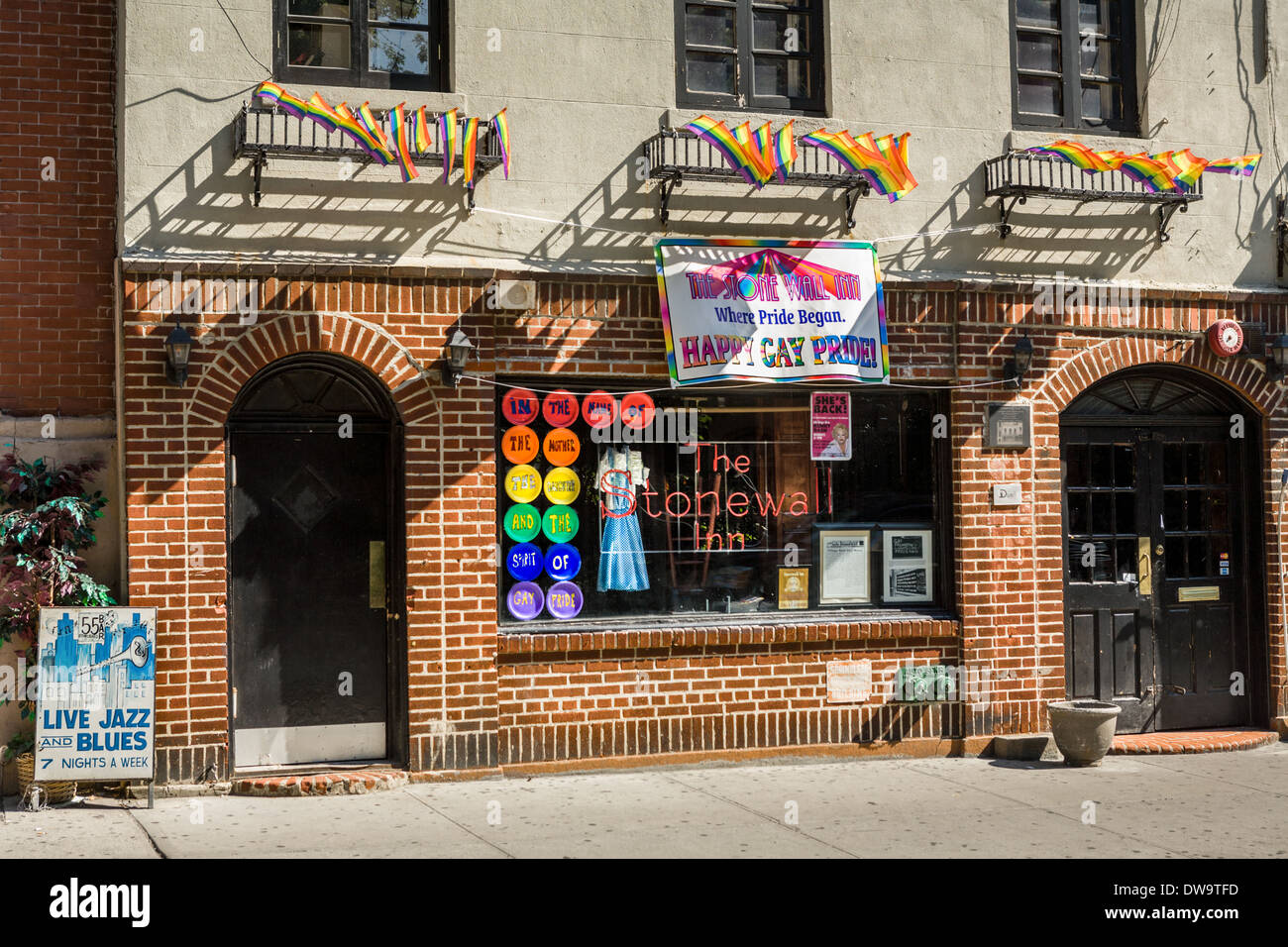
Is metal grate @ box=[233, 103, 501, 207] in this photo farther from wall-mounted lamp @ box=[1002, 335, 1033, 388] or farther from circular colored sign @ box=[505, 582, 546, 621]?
wall-mounted lamp @ box=[1002, 335, 1033, 388]

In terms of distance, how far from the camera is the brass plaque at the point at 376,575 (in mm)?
8969

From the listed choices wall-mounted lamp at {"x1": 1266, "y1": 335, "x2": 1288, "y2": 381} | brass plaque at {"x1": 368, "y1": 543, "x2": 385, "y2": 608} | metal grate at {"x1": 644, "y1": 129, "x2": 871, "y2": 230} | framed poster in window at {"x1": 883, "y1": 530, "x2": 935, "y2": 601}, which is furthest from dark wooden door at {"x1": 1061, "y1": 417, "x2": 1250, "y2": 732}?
brass plaque at {"x1": 368, "y1": 543, "x2": 385, "y2": 608}

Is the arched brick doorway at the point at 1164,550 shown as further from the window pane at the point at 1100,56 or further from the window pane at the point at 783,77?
the window pane at the point at 783,77

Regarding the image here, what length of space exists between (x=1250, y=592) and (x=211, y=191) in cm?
837

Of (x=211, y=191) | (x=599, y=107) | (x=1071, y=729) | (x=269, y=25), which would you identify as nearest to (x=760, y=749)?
(x=1071, y=729)

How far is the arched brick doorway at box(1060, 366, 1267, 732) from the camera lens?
34.0 feet

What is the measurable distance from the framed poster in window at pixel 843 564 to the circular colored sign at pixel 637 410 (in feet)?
5.06

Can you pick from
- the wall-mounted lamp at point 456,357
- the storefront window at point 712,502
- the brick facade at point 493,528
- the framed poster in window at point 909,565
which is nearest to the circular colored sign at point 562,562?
the storefront window at point 712,502

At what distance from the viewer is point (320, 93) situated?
8578 mm

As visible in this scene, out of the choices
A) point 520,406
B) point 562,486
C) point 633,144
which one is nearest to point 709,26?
point 633,144

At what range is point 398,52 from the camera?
8.91 meters

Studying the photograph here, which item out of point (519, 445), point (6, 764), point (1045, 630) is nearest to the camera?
point (6, 764)

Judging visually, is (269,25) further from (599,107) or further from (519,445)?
(519,445)

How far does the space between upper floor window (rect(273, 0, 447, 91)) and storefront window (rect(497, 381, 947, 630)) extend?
7.27ft
